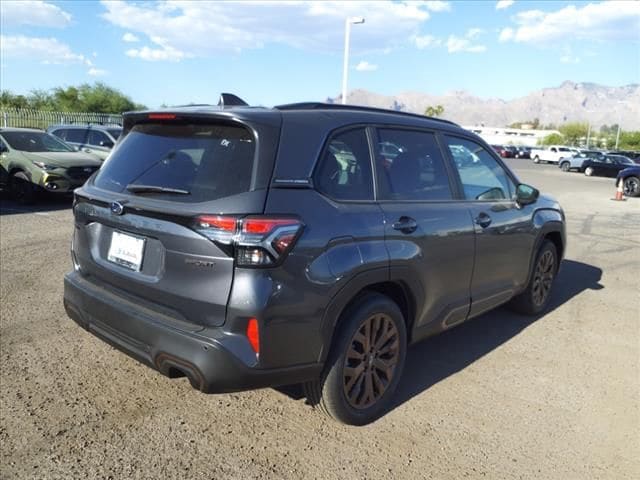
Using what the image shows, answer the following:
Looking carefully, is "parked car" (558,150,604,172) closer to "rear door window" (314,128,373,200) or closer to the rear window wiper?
"rear door window" (314,128,373,200)

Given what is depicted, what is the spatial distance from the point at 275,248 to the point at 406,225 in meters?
1.09

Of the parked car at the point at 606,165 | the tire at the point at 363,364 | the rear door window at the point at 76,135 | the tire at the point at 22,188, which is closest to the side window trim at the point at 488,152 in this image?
the tire at the point at 363,364

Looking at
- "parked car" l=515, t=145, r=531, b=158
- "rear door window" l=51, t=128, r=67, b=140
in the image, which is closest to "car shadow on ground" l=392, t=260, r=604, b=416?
"rear door window" l=51, t=128, r=67, b=140

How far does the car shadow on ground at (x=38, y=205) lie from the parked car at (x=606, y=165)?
104ft

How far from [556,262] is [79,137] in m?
13.4

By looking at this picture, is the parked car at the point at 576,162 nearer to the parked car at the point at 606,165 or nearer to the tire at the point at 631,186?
the parked car at the point at 606,165

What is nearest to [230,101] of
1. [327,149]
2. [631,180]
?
[327,149]

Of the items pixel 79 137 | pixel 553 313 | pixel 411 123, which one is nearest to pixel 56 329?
pixel 411 123

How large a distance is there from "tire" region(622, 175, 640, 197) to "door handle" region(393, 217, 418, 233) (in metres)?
20.4

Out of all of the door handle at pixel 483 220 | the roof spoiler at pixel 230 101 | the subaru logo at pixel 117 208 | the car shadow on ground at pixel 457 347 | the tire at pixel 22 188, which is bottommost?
the car shadow on ground at pixel 457 347

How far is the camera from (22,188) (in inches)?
440

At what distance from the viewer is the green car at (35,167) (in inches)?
427

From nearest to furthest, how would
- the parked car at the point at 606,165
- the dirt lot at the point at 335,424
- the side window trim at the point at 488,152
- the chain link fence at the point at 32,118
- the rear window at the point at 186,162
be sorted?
the rear window at the point at 186,162, the dirt lot at the point at 335,424, the side window trim at the point at 488,152, the chain link fence at the point at 32,118, the parked car at the point at 606,165

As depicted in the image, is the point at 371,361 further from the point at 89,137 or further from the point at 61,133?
the point at 61,133
